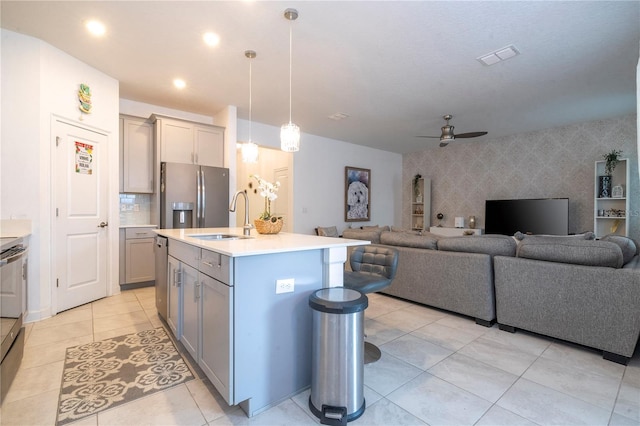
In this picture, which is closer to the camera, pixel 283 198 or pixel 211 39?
pixel 211 39

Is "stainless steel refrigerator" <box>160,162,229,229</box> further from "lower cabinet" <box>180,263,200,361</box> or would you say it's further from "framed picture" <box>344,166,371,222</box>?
"framed picture" <box>344,166,371,222</box>

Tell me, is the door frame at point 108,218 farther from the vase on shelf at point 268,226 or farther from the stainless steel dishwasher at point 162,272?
the vase on shelf at point 268,226

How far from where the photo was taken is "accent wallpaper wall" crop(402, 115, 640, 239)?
4.86 metres

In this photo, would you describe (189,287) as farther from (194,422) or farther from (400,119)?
(400,119)

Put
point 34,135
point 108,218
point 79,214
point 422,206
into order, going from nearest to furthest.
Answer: point 34,135
point 79,214
point 108,218
point 422,206

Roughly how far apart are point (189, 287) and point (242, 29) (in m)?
2.22

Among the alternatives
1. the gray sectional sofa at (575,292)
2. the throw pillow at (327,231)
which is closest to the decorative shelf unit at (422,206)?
the throw pillow at (327,231)

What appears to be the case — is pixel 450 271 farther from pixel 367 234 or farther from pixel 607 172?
pixel 607 172

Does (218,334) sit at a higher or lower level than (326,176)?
lower

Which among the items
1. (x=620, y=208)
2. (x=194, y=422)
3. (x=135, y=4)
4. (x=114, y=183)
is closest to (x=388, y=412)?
(x=194, y=422)

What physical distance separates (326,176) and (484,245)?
155 inches

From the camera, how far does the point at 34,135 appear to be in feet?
9.36

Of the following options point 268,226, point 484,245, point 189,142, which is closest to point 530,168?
point 484,245

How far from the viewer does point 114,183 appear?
3.66 metres
